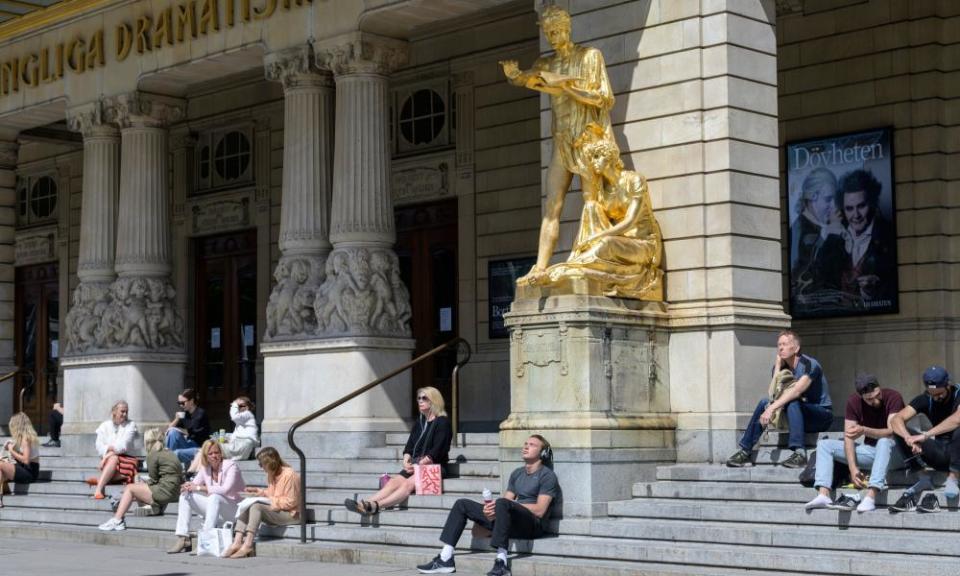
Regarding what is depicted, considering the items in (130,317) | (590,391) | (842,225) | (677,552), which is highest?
(842,225)

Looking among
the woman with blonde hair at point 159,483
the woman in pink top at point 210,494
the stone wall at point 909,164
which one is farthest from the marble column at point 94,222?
the stone wall at point 909,164

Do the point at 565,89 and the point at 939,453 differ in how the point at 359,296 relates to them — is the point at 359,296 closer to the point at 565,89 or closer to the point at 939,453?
the point at 565,89

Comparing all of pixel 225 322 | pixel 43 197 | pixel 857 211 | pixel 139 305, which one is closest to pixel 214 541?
pixel 139 305

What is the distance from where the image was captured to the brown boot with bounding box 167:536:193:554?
17.4 metres

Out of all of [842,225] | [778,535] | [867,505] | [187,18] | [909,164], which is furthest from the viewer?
[187,18]

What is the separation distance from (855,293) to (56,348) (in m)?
18.1

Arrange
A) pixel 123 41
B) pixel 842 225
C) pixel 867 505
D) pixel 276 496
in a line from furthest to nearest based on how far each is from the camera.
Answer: pixel 123 41 → pixel 842 225 → pixel 276 496 → pixel 867 505

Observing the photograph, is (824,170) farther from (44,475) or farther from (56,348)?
(56,348)

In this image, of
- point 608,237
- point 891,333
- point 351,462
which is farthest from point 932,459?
point 351,462

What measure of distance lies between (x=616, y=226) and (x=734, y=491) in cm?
306

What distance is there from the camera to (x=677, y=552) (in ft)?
45.5

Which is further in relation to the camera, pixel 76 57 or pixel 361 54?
pixel 76 57

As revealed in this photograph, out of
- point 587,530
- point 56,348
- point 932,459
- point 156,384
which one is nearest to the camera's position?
point 932,459

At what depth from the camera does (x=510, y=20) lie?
24.5 metres
